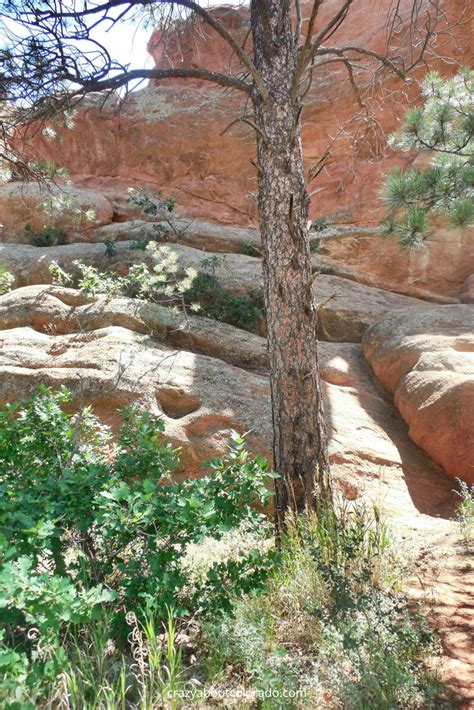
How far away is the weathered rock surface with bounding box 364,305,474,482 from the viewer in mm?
6191

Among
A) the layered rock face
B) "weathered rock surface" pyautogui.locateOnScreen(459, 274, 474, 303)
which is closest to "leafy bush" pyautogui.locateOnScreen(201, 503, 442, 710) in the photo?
"weathered rock surface" pyautogui.locateOnScreen(459, 274, 474, 303)

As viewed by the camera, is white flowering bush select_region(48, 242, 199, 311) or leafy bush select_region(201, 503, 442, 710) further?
white flowering bush select_region(48, 242, 199, 311)

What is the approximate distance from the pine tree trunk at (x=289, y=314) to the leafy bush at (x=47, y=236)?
340 inches

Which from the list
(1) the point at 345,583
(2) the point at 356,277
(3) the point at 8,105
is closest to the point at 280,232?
(1) the point at 345,583

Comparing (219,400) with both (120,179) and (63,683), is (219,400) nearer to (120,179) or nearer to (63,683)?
(63,683)

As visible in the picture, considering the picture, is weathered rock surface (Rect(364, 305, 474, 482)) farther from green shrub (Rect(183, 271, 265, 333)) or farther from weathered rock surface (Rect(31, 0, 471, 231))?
weathered rock surface (Rect(31, 0, 471, 231))

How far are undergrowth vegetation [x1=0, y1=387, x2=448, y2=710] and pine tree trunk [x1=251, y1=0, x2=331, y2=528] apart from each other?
480 millimetres

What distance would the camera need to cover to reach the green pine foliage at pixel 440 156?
19.9ft

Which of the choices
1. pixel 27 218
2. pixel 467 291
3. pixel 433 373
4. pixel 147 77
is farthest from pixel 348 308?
pixel 27 218

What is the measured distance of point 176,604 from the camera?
284 cm

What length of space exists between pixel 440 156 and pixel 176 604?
5.56m

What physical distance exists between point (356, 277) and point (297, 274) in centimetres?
777

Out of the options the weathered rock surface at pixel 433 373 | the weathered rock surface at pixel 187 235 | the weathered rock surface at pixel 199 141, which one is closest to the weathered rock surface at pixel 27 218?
the weathered rock surface at pixel 187 235

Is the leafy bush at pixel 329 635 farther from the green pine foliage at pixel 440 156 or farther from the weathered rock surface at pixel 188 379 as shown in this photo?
the green pine foliage at pixel 440 156
